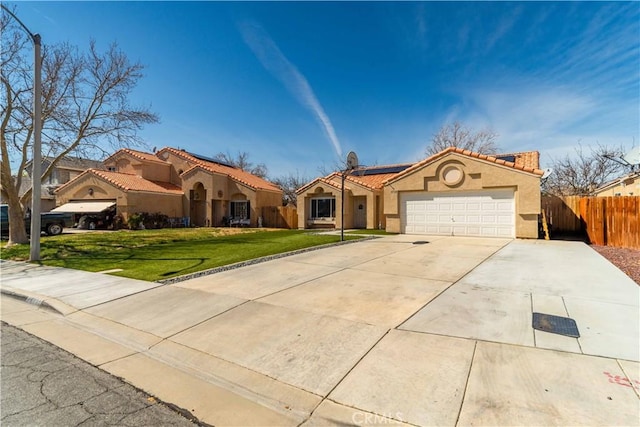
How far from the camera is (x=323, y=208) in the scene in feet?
80.7

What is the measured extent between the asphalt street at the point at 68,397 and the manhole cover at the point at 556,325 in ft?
15.3

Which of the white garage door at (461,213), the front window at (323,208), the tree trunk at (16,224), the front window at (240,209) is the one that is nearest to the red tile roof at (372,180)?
the front window at (323,208)

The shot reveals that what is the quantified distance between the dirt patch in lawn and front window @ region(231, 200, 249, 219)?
24.1 metres

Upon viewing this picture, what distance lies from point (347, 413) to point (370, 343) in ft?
4.41

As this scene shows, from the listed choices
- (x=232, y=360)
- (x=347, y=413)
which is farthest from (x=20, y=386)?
(x=347, y=413)

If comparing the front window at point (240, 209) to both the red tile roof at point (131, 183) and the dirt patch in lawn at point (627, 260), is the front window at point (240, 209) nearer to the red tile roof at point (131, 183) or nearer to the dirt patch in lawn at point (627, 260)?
the red tile roof at point (131, 183)

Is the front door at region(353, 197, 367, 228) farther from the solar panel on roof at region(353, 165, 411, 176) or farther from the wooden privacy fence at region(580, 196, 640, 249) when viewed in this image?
the wooden privacy fence at region(580, 196, 640, 249)

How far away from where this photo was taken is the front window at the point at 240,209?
93.1 ft

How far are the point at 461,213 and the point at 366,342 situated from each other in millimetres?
14424

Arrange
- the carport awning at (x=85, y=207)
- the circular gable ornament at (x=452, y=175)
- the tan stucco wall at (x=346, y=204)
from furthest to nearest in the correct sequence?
the carport awning at (x=85, y=207), the tan stucco wall at (x=346, y=204), the circular gable ornament at (x=452, y=175)

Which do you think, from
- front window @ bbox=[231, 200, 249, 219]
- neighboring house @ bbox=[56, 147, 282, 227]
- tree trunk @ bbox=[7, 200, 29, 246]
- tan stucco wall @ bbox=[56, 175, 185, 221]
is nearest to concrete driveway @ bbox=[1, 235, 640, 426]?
tree trunk @ bbox=[7, 200, 29, 246]

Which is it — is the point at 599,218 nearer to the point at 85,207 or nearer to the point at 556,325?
the point at 556,325

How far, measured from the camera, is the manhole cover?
429 cm

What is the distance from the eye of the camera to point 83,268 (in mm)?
9633
